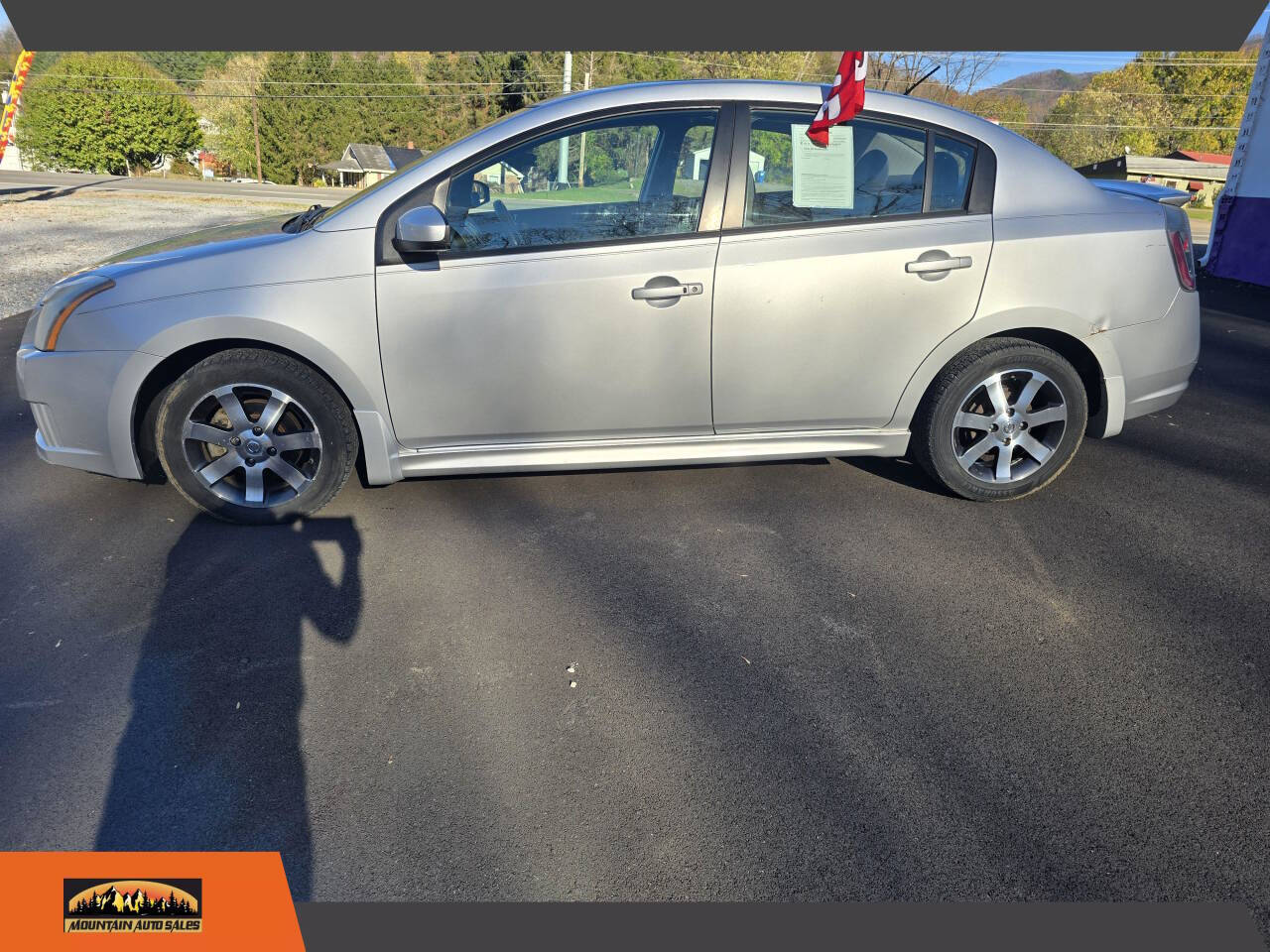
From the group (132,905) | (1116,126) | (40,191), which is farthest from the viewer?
(1116,126)

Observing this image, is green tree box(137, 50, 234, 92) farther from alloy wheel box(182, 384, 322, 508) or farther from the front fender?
alloy wheel box(182, 384, 322, 508)

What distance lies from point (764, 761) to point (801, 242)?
2.27 metres

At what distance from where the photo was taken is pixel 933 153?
13.0ft

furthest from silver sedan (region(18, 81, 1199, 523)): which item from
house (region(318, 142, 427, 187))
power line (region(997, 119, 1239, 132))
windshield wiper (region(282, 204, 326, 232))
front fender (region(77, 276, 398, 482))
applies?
power line (region(997, 119, 1239, 132))

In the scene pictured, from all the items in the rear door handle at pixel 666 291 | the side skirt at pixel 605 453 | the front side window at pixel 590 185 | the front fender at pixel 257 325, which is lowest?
the side skirt at pixel 605 453

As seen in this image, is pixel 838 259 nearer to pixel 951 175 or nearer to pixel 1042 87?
pixel 951 175

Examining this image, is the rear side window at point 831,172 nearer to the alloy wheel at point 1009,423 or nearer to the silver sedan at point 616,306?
the silver sedan at point 616,306

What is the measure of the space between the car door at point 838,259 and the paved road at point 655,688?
0.70 m

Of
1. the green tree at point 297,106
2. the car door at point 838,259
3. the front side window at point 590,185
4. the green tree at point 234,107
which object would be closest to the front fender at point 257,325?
the front side window at point 590,185

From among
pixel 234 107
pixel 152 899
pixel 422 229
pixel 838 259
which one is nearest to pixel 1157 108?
pixel 234 107

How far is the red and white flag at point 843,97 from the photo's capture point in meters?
3.79

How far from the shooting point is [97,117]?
64938mm

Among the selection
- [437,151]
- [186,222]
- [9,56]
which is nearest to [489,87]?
[9,56]

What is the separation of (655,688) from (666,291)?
5.64 ft
